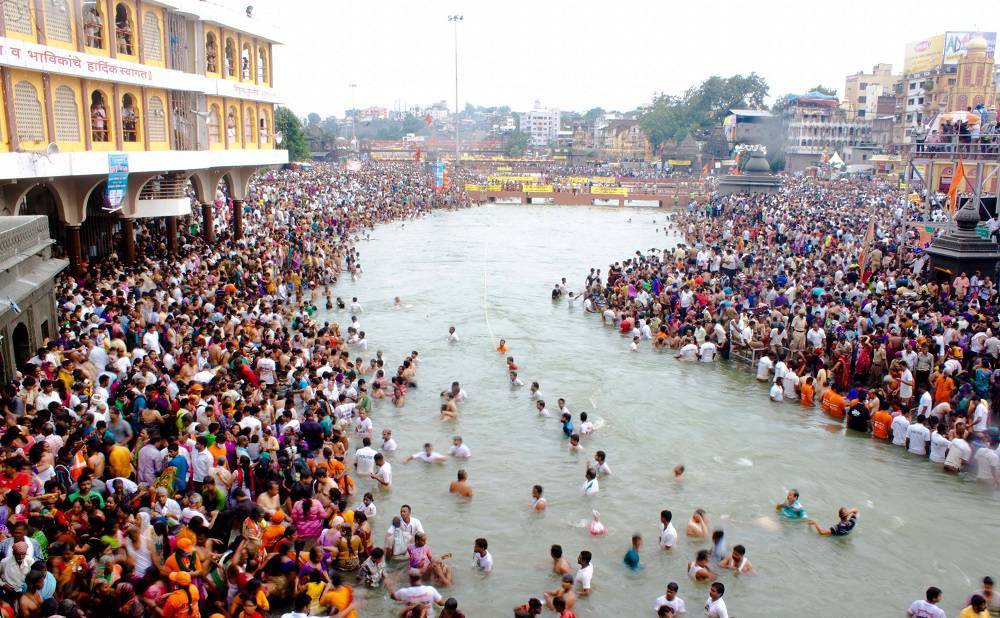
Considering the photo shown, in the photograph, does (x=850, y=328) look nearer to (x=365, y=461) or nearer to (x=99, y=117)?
(x=365, y=461)

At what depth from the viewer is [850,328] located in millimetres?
15664

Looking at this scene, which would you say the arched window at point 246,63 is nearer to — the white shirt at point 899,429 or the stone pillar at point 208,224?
the stone pillar at point 208,224

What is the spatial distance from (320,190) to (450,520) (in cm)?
4019

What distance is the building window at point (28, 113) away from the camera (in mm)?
15156

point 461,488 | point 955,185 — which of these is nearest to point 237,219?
point 461,488

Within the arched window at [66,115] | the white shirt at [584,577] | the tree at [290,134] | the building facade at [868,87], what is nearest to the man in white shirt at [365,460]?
the white shirt at [584,577]

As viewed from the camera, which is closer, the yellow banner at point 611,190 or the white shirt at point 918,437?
the white shirt at point 918,437

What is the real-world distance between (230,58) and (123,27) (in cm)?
583

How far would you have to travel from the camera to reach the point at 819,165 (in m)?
75.2

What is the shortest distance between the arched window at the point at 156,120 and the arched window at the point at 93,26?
240 centimetres

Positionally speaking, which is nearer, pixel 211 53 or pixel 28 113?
pixel 28 113

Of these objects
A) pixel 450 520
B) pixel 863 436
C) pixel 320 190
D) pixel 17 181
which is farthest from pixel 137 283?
pixel 320 190

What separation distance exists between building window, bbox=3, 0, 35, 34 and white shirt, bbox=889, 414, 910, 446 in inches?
669

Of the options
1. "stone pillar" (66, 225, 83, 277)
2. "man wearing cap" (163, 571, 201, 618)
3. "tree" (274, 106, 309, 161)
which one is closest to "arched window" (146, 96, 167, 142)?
"stone pillar" (66, 225, 83, 277)
